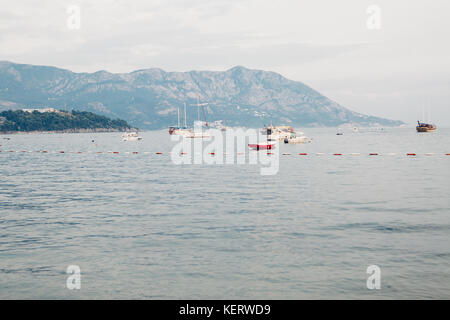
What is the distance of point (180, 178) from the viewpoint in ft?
182

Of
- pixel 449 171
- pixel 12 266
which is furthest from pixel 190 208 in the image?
pixel 449 171

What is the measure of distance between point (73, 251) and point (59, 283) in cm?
443

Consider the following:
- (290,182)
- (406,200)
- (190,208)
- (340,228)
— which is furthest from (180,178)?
(340,228)

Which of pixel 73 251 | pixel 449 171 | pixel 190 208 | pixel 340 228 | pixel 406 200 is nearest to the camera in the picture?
pixel 73 251

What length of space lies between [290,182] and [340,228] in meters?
23.7

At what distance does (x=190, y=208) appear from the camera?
33312 mm

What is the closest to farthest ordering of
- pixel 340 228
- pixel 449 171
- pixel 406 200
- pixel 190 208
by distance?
pixel 340 228, pixel 190 208, pixel 406 200, pixel 449 171

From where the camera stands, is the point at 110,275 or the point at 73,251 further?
the point at 73,251

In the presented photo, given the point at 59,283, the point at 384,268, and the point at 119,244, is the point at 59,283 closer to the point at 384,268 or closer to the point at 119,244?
the point at 119,244
